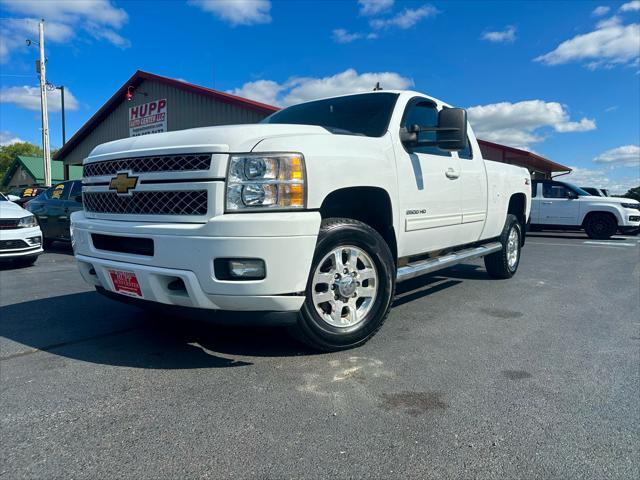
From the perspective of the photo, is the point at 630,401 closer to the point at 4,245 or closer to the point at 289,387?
the point at 289,387

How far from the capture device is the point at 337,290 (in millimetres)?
3266

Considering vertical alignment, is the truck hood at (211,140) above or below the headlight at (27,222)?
above

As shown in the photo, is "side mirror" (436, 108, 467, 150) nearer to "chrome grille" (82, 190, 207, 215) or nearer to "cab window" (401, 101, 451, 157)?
"cab window" (401, 101, 451, 157)

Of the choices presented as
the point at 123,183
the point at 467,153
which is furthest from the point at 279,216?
the point at 467,153

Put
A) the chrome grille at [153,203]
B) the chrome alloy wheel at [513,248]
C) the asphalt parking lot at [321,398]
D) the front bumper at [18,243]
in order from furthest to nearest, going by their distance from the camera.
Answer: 1. the front bumper at [18,243]
2. the chrome alloy wheel at [513,248]
3. the chrome grille at [153,203]
4. the asphalt parking lot at [321,398]

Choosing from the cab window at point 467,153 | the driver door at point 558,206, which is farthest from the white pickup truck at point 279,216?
the driver door at point 558,206

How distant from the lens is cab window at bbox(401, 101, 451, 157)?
13.7ft

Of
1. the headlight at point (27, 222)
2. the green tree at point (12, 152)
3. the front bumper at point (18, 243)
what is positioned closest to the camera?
the front bumper at point (18, 243)

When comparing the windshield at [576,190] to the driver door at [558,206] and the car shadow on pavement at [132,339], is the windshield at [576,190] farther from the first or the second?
the car shadow on pavement at [132,339]

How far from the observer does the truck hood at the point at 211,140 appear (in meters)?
2.80

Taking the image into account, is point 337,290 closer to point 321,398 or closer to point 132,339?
point 321,398

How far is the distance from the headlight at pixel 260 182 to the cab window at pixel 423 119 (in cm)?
156

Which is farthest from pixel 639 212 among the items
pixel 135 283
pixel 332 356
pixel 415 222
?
pixel 135 283

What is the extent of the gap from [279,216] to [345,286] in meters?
0.82
